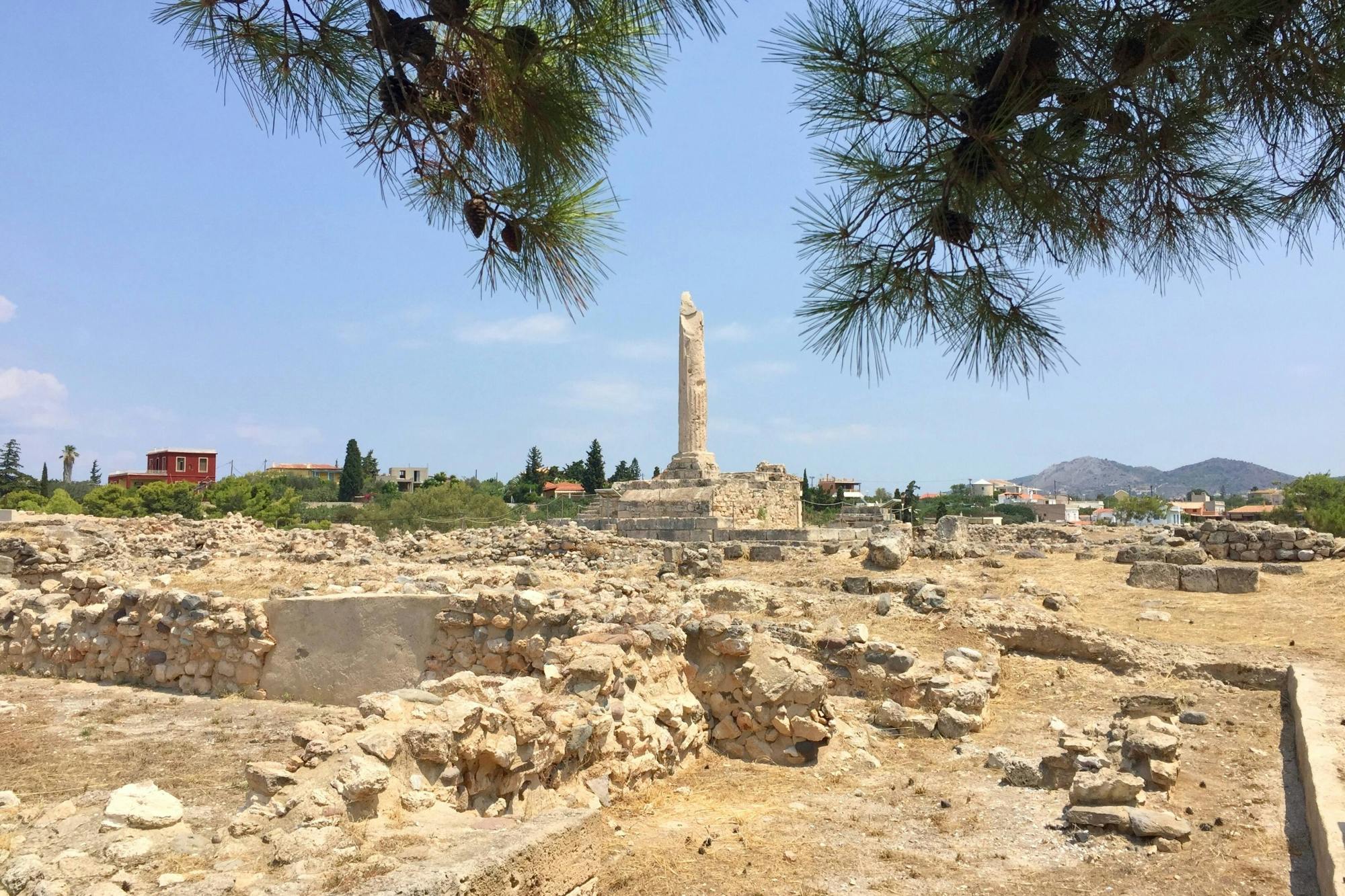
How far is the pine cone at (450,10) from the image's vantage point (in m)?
3.07

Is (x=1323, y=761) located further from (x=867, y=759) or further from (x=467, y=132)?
(x=467, y=132)

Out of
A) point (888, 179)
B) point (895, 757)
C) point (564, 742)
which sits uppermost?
point (888, 179)

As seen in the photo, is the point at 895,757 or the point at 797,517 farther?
the point at 797,517

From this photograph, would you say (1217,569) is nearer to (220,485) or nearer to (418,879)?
(418,879)

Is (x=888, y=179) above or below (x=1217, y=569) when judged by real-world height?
above

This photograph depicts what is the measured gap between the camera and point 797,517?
76.9 feet

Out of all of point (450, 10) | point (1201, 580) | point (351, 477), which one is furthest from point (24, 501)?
point (450, 10)

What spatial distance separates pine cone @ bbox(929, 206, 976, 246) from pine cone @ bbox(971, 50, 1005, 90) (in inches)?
17.5

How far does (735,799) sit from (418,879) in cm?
282

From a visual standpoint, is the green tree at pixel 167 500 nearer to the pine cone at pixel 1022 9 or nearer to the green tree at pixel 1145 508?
the pine cone at pixel 1022 9

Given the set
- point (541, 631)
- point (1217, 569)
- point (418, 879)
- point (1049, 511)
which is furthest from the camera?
point (1049, 511)

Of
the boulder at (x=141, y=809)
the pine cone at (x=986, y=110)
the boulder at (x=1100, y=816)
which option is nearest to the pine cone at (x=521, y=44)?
the pine cone at (x=986, y=110)

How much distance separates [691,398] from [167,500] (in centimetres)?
2282

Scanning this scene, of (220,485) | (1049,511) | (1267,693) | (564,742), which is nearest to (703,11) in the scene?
→ (564,742)
